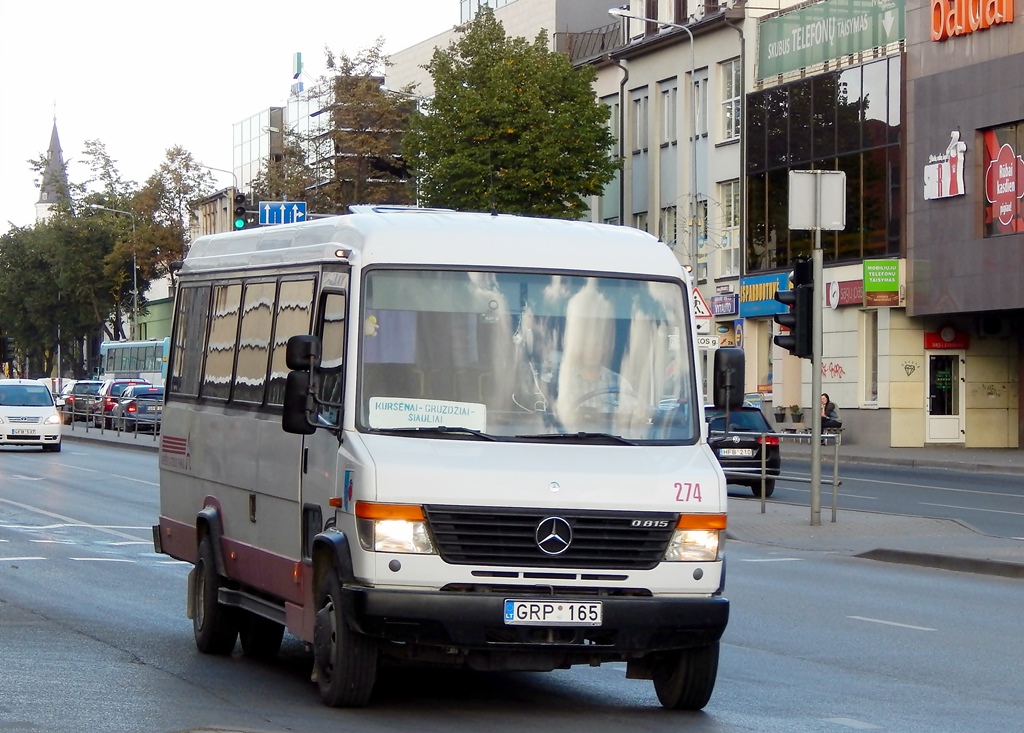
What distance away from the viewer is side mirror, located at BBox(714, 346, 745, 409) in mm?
9719

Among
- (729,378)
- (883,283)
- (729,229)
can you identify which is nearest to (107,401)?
(729,229)

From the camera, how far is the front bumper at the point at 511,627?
8531mm

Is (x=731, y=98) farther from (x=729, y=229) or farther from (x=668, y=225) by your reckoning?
(x=668, y=225)

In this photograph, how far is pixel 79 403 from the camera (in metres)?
63.2

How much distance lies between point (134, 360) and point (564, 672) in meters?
77.8

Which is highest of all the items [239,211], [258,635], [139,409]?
[239,211]

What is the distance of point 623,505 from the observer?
8.77m

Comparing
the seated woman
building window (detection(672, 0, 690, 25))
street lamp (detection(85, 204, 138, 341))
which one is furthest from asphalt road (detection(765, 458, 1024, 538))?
street lamp (detection(85, 204, 138, 341))

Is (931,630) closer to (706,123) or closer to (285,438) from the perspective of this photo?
(285,438)

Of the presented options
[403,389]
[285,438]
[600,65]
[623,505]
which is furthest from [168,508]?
[600,65]

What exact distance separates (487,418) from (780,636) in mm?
4503

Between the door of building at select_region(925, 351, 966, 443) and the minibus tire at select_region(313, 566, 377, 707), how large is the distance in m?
40.1

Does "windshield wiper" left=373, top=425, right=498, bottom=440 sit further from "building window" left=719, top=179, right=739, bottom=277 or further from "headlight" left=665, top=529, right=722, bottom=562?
"building window" left=719, top=179, right=739, bottom=277

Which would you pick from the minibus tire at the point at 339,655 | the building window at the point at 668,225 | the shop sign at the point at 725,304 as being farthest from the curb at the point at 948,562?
the building window at the point at 668,225
